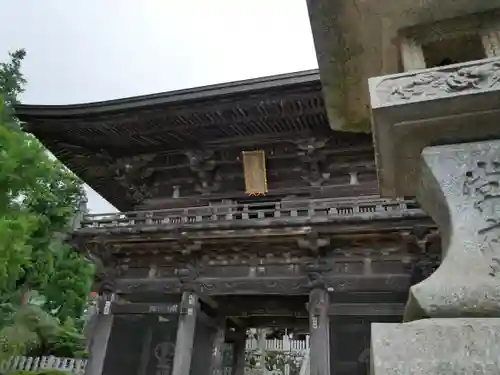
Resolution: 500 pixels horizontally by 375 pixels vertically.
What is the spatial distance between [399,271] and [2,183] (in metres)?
7.71

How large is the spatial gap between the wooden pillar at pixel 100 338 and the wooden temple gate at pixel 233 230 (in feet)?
0.08

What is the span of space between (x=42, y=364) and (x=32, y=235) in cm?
383

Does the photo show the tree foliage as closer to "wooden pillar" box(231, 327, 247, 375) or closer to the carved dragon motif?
"wooden pillar" box(231, 327, 247, 375)

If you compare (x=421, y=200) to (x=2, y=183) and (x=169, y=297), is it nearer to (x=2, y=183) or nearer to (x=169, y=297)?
(x=169, y=297)

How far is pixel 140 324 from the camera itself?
827 centimetres

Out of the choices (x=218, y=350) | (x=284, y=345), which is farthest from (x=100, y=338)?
(x=284, y=345)

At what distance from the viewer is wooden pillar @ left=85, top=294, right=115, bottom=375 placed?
7738mm

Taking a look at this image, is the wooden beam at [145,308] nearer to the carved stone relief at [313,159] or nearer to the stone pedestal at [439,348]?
the carved stone relief at [313,159]

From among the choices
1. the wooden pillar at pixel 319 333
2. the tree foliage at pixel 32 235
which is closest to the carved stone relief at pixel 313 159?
the wooden pillar at pixel 319 333

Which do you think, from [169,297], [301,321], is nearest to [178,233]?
[169,297]

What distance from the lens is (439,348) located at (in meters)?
1.32

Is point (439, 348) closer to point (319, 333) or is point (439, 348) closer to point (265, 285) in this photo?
point (319, 333)

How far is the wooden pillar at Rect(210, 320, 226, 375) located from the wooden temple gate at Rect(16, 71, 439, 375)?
0.04m

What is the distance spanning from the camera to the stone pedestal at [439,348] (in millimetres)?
1274
